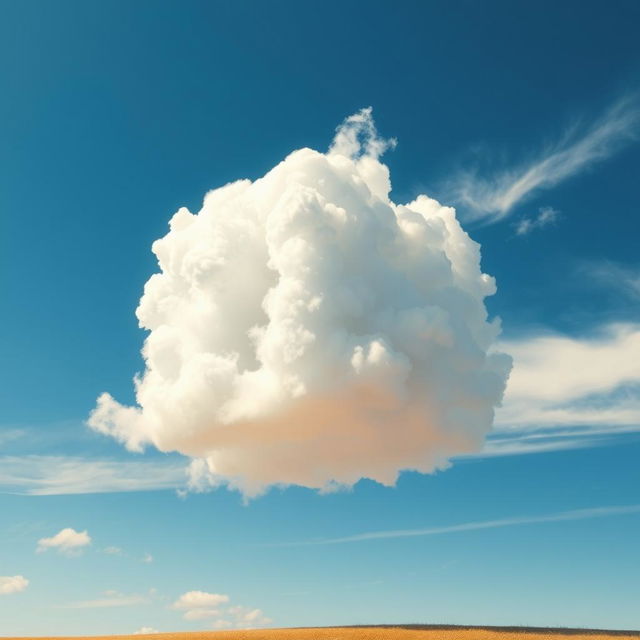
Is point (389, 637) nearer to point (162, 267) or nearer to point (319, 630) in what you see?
point (319, 630)

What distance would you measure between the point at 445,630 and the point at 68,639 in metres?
46.8

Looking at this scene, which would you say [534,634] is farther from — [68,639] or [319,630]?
[68,639]

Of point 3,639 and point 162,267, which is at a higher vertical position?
point 162,267

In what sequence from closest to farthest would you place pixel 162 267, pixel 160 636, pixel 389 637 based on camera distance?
pixel 389 637 < pixel 160 636 < pixel 162 267

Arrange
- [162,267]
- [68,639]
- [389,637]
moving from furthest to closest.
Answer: [162,267] → [68,639] → [389,637]

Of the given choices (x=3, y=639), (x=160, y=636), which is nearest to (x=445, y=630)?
(x=160, y=636)

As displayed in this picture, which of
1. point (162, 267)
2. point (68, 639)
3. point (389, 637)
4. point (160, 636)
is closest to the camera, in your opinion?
→ point (389, 637)

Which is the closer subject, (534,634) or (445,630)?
(534,634)

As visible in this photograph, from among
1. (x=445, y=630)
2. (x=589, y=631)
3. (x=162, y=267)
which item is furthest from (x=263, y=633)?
(x=162, y=267)

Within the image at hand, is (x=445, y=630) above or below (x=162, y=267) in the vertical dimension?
below

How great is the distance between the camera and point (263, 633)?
8256 cm

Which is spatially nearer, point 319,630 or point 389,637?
point 389,637

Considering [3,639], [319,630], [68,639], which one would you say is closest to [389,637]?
[319,630]

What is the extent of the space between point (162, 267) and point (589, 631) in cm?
7196
